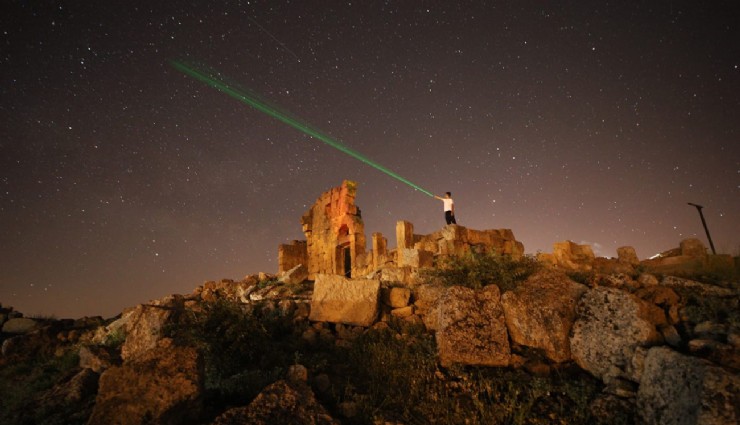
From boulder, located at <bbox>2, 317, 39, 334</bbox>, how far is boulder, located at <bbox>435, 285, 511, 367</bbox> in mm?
10397

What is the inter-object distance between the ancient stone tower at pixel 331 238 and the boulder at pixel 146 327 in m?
10.5

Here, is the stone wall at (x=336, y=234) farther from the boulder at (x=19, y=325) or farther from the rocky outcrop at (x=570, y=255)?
the boulder at (x=19, y=325)

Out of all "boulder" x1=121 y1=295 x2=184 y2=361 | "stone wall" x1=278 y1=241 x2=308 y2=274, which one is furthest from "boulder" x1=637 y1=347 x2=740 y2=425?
"stone wall" x1=278 y1=241 x2=308 y2=274

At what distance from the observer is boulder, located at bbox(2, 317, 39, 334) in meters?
8.30

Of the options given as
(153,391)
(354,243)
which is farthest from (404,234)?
(153,391)

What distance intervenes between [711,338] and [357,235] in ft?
43.1

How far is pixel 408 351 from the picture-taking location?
4438 millimetres

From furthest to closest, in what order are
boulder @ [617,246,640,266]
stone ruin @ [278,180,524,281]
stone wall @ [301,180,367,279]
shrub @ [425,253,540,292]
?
stone wall @ [301,180,367,279]
stone ruin @ [278,180,524,281]
boulder @ [617,246,640,266]
shrub @ [425,253,540,292]

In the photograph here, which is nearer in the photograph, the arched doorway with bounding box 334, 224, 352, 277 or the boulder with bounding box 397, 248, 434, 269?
the boulder with bounding box 397, 248, 434, 269

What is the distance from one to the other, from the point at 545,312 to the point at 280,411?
3.33 m

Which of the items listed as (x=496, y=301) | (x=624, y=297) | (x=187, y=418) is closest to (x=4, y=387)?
(x=187, y=418)

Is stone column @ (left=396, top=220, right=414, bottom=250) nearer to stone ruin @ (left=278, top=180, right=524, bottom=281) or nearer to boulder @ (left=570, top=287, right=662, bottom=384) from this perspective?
stone ruin @ (left=278, top=180, right=524, bottom=281)

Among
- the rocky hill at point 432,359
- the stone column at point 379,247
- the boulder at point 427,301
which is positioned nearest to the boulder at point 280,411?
the rocky hill at point 432,359

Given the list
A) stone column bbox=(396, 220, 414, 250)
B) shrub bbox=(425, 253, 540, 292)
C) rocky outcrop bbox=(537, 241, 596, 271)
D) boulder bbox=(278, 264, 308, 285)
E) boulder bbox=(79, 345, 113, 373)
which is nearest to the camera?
boulder bbox=(79, 345, 113, 373)
